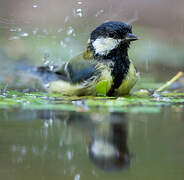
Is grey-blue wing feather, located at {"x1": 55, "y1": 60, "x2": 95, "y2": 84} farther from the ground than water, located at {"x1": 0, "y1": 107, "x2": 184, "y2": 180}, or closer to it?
farther from the ground

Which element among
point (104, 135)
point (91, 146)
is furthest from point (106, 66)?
point (91, 146)

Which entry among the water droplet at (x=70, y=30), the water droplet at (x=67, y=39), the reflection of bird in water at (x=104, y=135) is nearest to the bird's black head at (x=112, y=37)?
the reflection of bird in water at (x=104, y=135)

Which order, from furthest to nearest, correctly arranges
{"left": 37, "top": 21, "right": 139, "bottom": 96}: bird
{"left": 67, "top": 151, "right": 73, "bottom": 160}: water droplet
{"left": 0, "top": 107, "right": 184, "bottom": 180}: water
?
{"left": 37, "top": 21, "right": 139, "bottom": 96}: bird → {"left": 67, "top": 151, "right": 73, "bottom": 160}: water droplet → {"left": 0, "top": 107, "right": 184, "bottom": 180}: water

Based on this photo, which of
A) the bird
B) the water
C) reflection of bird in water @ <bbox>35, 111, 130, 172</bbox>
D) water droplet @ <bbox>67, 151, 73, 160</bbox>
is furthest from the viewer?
the bird

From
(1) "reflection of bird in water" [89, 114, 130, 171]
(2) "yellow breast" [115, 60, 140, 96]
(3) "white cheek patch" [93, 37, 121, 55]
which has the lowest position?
(1) "reflection of bird in water" [89, 114, 130, 171]

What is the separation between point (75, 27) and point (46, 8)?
3436 mm

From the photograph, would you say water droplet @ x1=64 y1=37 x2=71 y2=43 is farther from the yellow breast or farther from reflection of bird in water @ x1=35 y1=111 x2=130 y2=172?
reflection of bird in water @ x1=35 y1=111 x2=130 y2=172

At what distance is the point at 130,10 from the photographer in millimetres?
8664

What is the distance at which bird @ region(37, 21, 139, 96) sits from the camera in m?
4.32

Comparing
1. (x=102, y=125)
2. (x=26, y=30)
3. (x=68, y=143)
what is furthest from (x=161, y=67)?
(x=68, y=143)

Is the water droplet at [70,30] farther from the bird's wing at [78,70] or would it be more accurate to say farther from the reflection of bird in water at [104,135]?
the reflection of bird in water at [104,135]

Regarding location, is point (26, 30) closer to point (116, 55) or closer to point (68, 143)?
point (116, 55)

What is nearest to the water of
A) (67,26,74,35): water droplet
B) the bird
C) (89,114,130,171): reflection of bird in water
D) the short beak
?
(89,114,130,171): reflection of bird in water

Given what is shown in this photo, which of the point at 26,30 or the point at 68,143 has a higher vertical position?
the point at 26,30
